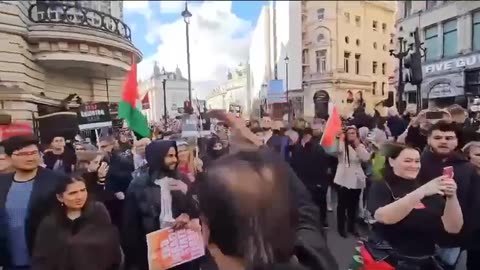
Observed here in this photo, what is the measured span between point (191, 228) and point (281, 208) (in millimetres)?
2513

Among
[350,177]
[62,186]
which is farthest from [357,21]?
[62,186]

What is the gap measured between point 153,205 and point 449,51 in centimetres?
538

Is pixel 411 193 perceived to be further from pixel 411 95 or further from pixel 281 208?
pixel 411 95

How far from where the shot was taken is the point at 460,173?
10.9 feet

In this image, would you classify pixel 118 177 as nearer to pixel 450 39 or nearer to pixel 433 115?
pixel 433 115

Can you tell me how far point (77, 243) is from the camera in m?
3.07

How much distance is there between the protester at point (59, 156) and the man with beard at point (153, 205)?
1717mm

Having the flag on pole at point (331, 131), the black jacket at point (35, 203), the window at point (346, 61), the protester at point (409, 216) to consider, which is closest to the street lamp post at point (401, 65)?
the flag on pole at point (331, 131)

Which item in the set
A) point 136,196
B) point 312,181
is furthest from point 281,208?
point 312,181

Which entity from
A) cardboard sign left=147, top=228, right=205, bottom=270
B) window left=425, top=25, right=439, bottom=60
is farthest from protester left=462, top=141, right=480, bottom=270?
window left=425, top=25, right=439, bottom=60

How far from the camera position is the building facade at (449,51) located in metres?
6.48

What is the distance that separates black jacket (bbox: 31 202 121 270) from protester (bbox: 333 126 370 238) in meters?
4.26

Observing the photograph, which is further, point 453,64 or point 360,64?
point 360,64

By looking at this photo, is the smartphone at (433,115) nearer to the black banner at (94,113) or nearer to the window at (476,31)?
the window at (476,31)
